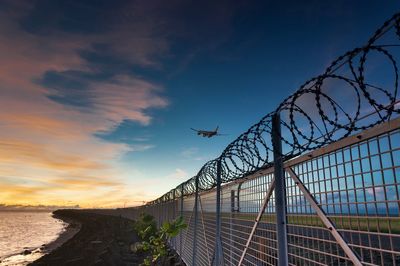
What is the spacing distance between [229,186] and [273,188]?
2278 mm

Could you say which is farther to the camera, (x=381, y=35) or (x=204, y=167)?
(x=204, y=167)

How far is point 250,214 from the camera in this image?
527 cm

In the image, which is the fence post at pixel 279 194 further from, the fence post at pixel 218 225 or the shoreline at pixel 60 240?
the shoreline at pixel 60 240

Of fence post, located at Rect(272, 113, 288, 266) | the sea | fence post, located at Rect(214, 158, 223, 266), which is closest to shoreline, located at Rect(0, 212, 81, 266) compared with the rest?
the sea

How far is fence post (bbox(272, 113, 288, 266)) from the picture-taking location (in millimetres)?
3937

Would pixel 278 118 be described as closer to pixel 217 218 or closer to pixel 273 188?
pixel 273 188

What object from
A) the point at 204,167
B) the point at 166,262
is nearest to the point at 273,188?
the point at 204,167

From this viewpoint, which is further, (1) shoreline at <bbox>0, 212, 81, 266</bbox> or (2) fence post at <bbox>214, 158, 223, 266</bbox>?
(1) shoreline at <bbox>0, 212, 81, 266</bbox>

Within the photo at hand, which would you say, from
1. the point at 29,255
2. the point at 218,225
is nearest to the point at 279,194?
the point at 218,225

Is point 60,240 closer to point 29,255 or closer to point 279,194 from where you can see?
point 29,255

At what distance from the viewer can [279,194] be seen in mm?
4113

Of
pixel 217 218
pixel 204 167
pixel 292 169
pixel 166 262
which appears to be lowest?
pixel 166 262

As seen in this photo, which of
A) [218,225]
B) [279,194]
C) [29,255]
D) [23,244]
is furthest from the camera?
[23,244]

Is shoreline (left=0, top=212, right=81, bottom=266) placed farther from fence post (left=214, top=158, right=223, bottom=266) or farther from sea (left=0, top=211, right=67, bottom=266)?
fence post (left=214, top=158, right=223, bottom=266)
